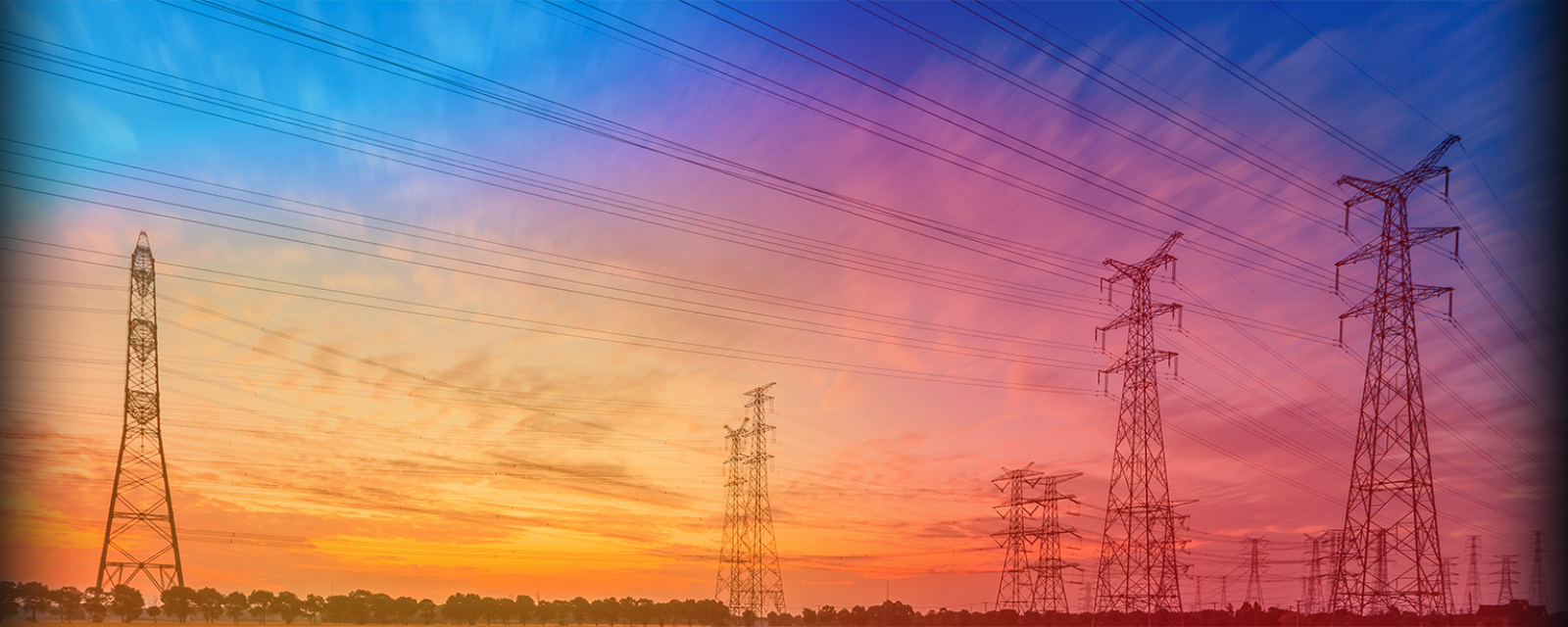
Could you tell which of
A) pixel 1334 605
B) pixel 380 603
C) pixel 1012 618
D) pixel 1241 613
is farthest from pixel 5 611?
pixel 380 603

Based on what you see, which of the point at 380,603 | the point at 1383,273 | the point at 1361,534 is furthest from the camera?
the point at 380,603

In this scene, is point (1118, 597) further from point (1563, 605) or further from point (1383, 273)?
point (1563, 605)

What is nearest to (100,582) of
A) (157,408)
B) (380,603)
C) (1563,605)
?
(157,408)

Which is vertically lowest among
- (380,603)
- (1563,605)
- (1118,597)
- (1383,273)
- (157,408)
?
(380,603)

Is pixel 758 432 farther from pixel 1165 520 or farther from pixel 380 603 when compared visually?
pixel 380 603

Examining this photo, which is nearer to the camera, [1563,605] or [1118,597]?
[1563,605]

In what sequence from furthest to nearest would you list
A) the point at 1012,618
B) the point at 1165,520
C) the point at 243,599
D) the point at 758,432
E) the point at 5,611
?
the point at 243,599 < the point at 1012,618 < the point at 758,432 < the point at 1165,520 < the point at 5,611

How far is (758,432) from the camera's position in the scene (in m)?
74.2

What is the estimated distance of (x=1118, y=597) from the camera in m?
50.5

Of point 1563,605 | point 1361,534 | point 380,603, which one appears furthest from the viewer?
point 380,603

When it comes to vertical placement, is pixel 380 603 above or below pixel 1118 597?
below

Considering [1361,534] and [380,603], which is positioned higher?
[1361,534]

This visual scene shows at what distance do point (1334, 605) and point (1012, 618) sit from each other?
144 ft

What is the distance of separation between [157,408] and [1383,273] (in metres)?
70.5
